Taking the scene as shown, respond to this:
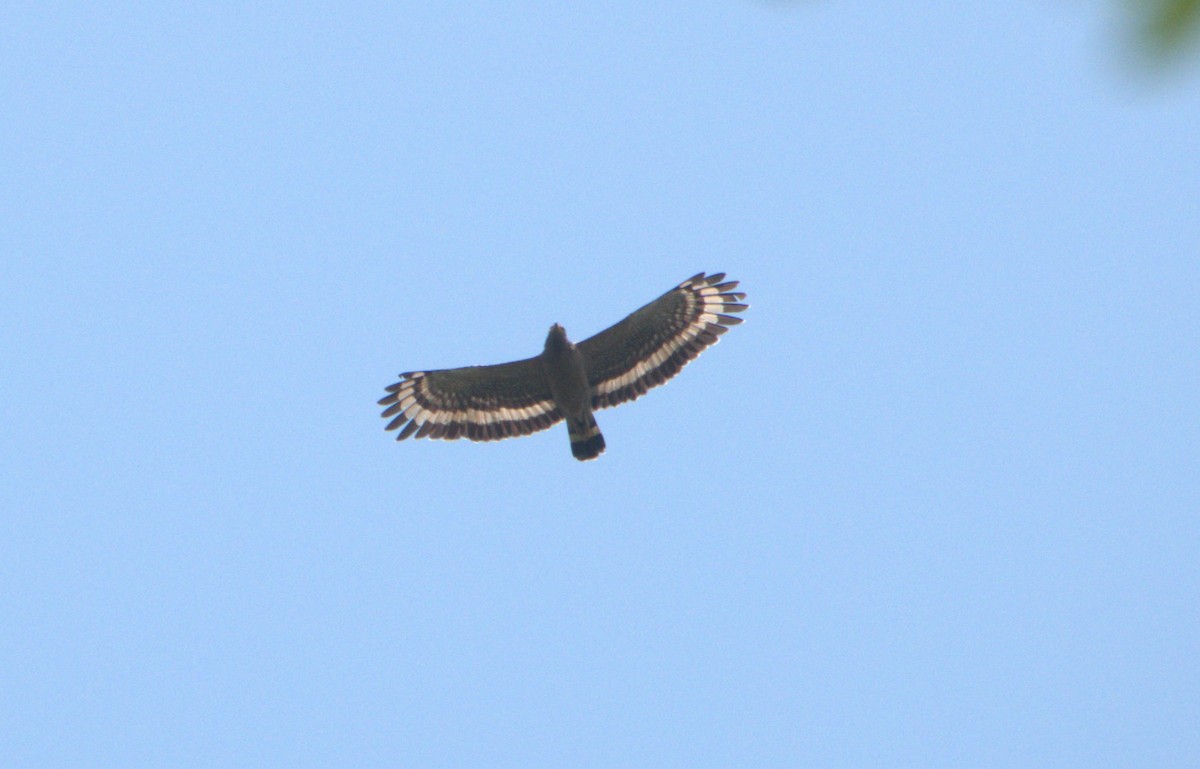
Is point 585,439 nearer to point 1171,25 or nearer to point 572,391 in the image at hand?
point 572,391

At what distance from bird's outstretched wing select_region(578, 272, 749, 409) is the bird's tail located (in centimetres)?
30

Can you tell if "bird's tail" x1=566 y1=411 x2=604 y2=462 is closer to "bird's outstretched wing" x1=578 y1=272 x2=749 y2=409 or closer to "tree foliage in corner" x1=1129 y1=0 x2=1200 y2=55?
"bird's outstretched wing" x1=578 y1=272 x2=749 y2=409

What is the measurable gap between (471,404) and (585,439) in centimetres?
149

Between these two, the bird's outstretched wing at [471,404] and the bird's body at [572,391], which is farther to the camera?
the bird's outstretched wing at [471,404]

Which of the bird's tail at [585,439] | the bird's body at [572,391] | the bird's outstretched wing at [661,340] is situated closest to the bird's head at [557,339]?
the bird's body at [572,391]

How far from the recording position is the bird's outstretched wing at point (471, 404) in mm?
13711

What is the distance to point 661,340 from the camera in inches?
544

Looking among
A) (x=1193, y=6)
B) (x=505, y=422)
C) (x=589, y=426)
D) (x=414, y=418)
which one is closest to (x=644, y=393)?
(x=589, y=426)

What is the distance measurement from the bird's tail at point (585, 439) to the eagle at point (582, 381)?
0.04 ft

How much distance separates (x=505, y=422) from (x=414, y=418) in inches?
42.3

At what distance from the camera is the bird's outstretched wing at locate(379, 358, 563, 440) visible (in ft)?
45.0

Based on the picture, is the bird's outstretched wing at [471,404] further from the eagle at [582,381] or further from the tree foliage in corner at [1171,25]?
the tree foliage in corner at [1171,25]

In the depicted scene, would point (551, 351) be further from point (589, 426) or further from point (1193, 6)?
point (1193, 6)

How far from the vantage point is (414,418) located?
1409cm
